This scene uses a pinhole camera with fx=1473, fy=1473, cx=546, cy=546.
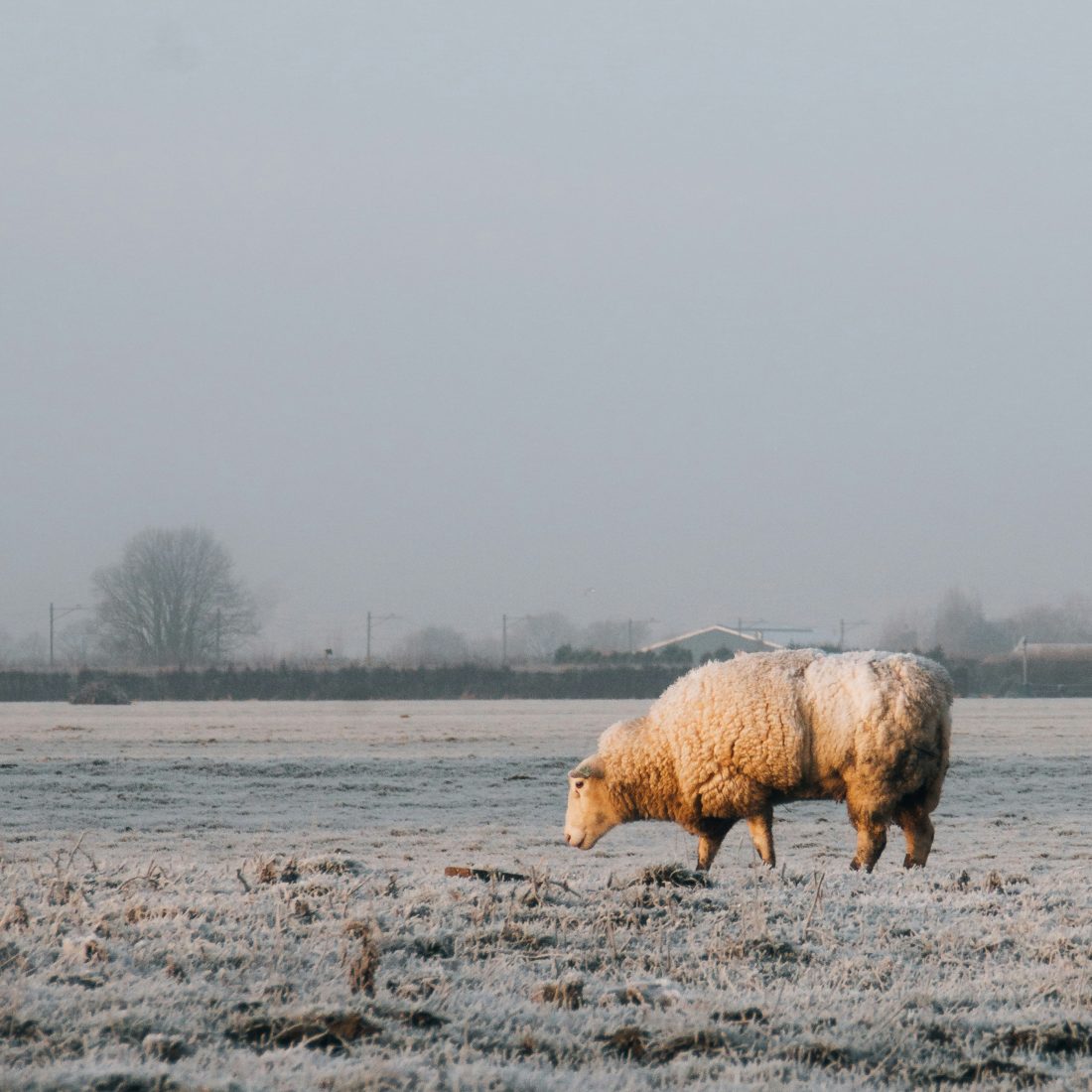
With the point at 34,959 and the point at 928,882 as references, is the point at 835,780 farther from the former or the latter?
the point at 34,959

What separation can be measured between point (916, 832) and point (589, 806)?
3362 mm

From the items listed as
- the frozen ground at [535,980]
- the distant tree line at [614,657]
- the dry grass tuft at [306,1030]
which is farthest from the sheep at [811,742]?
the distant tree line at [614,657]

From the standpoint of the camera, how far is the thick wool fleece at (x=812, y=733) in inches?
512

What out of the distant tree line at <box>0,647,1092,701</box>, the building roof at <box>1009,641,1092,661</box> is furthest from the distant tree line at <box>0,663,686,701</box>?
the building roof at <box>1009,641,1092,661</box>

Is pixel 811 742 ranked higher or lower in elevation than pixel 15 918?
higher

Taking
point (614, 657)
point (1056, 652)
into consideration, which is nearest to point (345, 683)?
point (614, 657)

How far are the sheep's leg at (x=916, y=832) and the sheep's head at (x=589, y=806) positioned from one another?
2919mm

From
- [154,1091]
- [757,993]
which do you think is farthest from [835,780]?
[154,1091]

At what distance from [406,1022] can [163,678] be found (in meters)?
77.9

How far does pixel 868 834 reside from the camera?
43.0ft

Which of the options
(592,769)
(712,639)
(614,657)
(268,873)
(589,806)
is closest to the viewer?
(268,873)

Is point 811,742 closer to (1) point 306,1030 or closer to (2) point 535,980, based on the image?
(2) point 535,980

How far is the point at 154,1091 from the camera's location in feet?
16.2

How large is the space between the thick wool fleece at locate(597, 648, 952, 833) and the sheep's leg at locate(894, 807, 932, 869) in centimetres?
8
